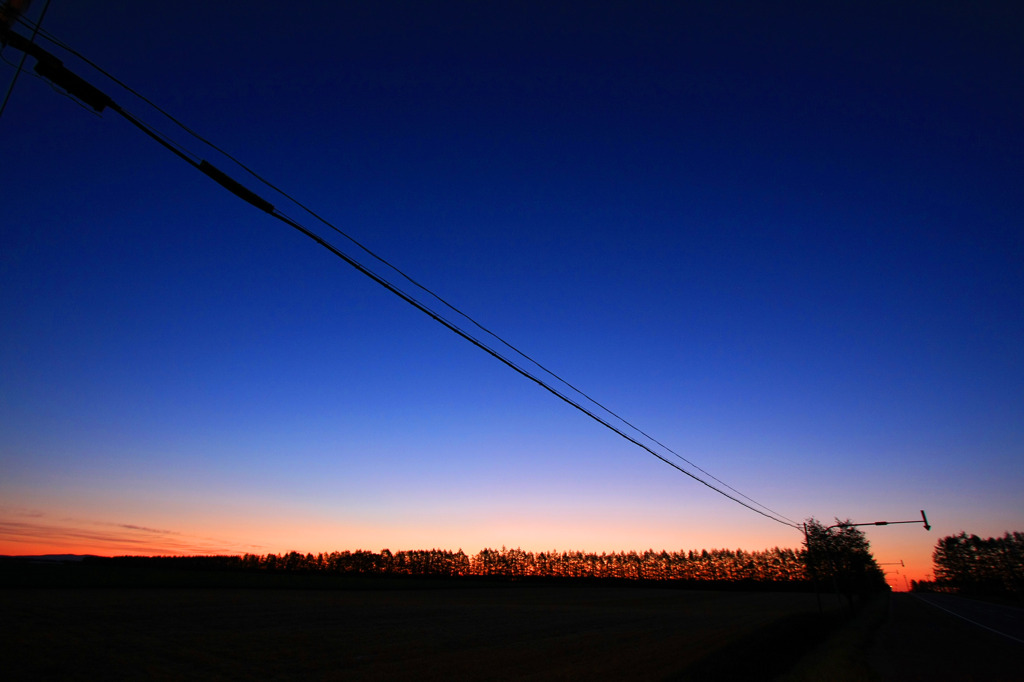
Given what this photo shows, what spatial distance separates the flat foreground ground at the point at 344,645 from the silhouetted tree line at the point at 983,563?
13065 cm

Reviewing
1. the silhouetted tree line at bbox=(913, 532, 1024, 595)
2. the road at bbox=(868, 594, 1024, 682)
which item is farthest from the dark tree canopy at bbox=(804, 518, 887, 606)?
the silhouetted tree line at bbox=(913, 532, 1024, 595)

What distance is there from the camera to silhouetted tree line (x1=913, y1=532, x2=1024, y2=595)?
116 metres

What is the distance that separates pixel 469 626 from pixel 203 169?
1307 inches

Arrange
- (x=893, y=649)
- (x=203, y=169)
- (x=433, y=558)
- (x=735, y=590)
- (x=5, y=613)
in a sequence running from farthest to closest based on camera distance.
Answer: (x=433, y=558)
(x=735, y=590)
(x=5, y=613)
(x=893, y=649)
(x=203, y=169)

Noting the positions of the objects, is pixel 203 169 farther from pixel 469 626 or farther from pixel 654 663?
pixel 469 626

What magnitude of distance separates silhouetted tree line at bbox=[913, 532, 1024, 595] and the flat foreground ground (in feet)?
429

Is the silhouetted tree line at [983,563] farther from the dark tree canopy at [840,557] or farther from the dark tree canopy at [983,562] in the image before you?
the dark tree canopy at [840,557]

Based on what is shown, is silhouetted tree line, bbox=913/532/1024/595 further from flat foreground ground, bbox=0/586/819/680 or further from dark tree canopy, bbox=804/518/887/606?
flat foreground ground, bbox=0/586/819/680

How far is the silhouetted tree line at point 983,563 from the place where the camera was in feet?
381

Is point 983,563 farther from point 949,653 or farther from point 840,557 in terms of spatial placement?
point 949,653

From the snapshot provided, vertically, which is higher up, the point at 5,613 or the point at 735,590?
the point at 5,613

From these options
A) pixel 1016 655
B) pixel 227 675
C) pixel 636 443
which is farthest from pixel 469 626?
pixel 1016 655

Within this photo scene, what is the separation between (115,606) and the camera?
110 ft

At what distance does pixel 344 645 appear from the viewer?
2173 centimetres
